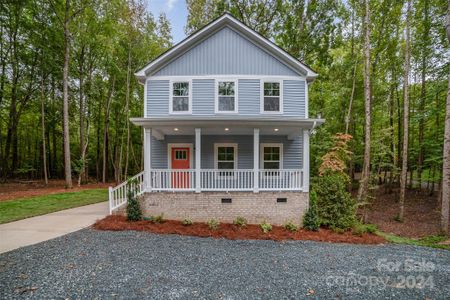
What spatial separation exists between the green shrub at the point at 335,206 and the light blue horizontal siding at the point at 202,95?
598 cm

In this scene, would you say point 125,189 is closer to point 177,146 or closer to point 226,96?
point 177,146

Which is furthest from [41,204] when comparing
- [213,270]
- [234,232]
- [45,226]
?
[213,270]

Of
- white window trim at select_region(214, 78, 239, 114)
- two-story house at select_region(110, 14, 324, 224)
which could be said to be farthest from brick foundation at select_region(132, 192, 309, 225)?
white window trim at select_region(214, 78, 239, 114)

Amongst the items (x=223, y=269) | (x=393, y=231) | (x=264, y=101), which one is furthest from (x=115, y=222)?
(x=393, y=231)

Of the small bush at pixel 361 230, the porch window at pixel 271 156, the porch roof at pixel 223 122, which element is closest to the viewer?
the small bush at pixel 361 230

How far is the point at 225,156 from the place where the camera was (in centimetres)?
986

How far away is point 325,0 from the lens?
12.2m

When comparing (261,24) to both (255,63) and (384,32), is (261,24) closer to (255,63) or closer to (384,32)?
(255,63)

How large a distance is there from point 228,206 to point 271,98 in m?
5.49

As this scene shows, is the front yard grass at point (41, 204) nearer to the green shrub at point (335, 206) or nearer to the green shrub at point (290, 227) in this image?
the green shrub at point (290, 227)

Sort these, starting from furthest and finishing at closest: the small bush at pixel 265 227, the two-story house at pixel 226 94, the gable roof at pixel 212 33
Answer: the two-story house at pixel 226 94 < the gable roof at pixel 212 33 < the small bush at pixel 265 227

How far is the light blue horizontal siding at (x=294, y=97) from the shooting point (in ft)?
31.3

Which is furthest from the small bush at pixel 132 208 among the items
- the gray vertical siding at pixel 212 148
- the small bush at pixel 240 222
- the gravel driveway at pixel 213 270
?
the small bush at pixel 240 222

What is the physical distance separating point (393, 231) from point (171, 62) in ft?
41.4
